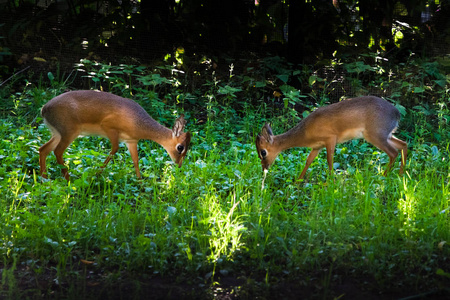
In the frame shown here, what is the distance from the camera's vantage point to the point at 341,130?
23.0 ft

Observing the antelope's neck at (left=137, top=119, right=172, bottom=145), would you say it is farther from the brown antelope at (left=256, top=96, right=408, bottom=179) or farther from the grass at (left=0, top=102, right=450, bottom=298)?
the brown antelope at (left=256, top=96, right=408, bottom=179)

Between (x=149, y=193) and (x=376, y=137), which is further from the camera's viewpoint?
(x=376, y=137)

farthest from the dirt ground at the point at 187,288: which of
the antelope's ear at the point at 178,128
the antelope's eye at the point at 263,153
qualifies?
the antelope's ear at the point at 178,128

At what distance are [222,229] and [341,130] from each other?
2992 mm

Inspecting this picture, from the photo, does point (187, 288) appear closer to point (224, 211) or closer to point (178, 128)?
point (224, 211)

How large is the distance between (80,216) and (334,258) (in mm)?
2111

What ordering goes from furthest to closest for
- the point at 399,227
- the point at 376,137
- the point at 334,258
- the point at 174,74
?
the point at 174,74 → the point at 376,137 → the point at 399,227 → the point at 334,258

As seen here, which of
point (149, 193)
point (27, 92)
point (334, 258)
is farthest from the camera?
point (27, 92)

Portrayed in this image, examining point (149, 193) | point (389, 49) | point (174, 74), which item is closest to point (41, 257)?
point (149, 193)

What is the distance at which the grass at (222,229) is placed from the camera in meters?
3.98

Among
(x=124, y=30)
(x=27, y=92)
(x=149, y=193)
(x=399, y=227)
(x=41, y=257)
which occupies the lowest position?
(x=41, y=257)

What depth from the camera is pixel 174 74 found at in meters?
9.77

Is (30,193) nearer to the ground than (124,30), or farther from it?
nearer to the ground

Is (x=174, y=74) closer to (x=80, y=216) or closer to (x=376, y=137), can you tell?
(x=376, y=137)
